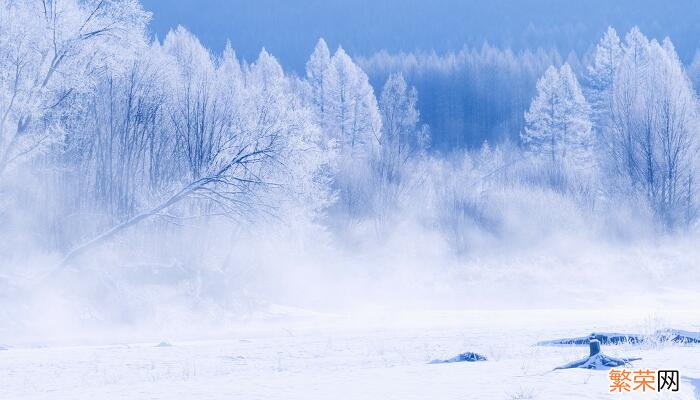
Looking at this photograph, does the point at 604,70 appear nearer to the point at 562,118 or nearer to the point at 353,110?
the point at 562,118

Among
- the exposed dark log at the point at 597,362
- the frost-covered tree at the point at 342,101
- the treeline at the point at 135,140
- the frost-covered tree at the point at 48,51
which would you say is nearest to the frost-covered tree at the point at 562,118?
the frost-covered tree at the point at 342,101

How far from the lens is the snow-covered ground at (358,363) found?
7.44 meters

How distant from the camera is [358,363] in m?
12.0

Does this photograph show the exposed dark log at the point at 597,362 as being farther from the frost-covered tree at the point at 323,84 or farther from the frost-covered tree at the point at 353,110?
the frost-covered tree at the point at 323,84

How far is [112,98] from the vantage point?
32250 mm

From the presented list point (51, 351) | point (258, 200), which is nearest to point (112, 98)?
point (258, 200)

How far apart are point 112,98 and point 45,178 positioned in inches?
201

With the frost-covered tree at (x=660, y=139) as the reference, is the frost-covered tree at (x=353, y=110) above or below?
above

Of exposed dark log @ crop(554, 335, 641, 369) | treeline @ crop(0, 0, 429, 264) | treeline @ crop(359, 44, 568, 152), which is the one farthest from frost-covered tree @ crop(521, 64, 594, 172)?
exposed dark log @ crop(554, 335, 641, 369)

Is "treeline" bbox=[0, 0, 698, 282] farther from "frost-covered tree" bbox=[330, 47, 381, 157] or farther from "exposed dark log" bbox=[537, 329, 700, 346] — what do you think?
"exposed dark log" bbox=[537, 329, 700, 346]

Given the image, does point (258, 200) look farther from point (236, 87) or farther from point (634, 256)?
point (634, 256)

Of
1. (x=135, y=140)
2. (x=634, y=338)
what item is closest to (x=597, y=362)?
(x=634, y=338)

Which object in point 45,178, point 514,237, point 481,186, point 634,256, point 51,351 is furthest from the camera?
point 481,186

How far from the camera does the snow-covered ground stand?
7.44 m
